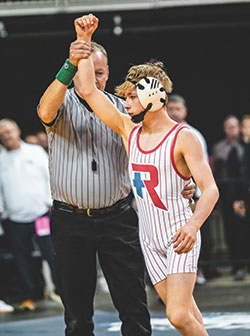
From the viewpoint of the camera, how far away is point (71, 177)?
4355mm

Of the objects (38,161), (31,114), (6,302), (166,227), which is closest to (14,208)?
(38,161)

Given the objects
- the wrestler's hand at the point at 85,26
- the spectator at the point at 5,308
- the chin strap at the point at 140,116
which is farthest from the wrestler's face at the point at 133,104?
the spectator at the point at 5,308

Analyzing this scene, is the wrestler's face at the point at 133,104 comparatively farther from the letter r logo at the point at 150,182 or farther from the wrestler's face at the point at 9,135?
the wrestler's face at the point at 9,135

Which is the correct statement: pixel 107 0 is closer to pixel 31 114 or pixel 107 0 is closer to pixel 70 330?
pixel 31 114

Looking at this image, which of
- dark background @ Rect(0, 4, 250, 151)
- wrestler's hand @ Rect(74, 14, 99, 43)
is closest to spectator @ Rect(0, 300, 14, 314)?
wrestler's hand @ Rect(74, 14, 99, 43)

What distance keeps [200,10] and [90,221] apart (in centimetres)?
732

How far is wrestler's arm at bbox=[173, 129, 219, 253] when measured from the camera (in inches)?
151

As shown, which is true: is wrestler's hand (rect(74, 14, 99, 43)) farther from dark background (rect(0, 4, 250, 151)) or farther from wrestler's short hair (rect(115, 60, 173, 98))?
dark background (rect(0, 4, 250, 151))

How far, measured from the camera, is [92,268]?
14.4ft

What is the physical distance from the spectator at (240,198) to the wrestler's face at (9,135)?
2839 mm

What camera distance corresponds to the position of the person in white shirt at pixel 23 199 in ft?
25.8

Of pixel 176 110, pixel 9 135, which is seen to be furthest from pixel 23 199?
pixel 176 110

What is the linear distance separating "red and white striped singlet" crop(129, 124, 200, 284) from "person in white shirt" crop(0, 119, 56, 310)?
3.83m

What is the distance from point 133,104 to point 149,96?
12 centimetres
